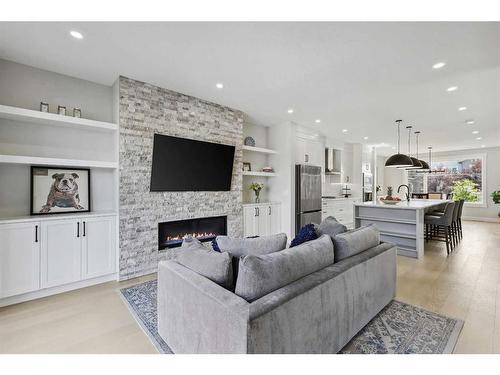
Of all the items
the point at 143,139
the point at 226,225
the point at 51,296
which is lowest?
the point at 51,296

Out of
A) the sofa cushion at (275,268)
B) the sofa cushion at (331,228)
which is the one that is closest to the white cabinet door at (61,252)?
the sofa cushion at (275,268)

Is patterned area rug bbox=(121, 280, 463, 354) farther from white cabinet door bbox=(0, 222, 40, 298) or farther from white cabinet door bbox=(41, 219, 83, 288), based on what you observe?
white cabinet door bbox=(0, 222, 40, 298)

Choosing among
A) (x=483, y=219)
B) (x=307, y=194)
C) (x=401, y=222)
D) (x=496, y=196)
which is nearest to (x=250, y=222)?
(x=307, y=194)

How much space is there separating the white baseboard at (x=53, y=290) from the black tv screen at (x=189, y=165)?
4.44 feet

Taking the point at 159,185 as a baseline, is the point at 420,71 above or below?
above

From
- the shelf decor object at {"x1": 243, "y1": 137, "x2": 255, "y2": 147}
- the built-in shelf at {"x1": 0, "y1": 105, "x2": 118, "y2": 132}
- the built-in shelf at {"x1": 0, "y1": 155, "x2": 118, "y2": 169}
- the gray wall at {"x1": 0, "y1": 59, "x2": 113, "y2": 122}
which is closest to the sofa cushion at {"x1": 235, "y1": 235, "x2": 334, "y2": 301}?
the built-in shelf at {"x1": 0, "y1": 155, "x2": 118, "y2": 169}

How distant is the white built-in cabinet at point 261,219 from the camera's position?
4926 millimetres

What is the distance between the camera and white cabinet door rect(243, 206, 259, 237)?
4887 millimetres

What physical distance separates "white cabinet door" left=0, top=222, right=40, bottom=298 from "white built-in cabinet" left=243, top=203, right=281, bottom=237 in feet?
10.3
